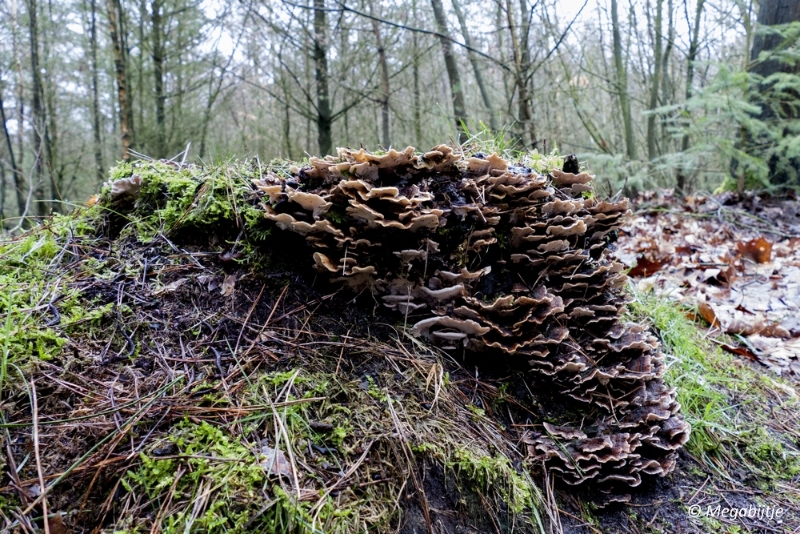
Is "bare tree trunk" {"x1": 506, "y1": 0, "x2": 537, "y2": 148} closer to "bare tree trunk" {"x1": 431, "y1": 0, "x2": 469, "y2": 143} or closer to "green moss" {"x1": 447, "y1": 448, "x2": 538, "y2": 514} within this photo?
"bare tree trunk" {"x1": 431, "y1": 0, "x2": 469, "y2": 143}

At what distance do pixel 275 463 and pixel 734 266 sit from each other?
5.74 meters

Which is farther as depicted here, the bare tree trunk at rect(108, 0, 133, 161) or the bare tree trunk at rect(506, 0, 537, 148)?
the bare tree trunk at rect(108, 0, 133, 161)

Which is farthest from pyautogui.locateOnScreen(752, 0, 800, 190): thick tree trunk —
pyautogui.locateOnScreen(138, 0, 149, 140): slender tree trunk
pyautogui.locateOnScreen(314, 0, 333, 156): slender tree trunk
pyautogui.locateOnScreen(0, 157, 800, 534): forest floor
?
pyautogui.locateOnScreen(138, 0, 149, 140): slender tree trunk

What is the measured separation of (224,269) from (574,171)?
2413 mm

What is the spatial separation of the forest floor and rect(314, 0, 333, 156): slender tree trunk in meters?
8.98

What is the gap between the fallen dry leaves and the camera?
12.9 ft

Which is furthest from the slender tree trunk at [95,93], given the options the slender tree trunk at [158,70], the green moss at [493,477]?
the green moss at [493,477]

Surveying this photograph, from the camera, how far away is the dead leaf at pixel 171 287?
2.37 metres

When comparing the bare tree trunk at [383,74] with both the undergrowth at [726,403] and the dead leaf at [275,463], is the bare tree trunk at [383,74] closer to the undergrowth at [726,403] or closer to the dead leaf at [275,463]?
the undergrowth at [726,403]

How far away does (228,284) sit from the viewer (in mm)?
2453

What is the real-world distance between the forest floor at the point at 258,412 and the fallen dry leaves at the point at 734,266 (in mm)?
920

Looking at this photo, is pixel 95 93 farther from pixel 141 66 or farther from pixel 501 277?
pixel 501 277

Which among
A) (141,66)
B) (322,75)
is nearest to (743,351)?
(322,75)

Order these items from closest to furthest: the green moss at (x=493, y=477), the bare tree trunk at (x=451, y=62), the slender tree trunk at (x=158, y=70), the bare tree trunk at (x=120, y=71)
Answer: the green moss at (x=493, y=477), the bare tree trunk at (x=451, y=62), the bare tree trunk at (x=120, y=71), the slender tree trunk at (x=158, y=70)
